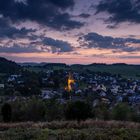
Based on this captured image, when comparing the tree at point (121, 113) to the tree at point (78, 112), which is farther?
the tree at point (121, 113)

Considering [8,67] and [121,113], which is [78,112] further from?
[8,67]

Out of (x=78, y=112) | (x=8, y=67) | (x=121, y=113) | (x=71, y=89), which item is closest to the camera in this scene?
(x=78, y=112)

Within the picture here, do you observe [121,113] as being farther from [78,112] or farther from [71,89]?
[71,89]

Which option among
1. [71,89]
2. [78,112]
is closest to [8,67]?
[71,89]

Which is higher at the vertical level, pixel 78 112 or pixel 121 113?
pixel 78 112

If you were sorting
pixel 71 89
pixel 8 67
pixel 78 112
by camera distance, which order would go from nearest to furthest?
pixel 78 112 → pixel 71 89 → pixel 8 67

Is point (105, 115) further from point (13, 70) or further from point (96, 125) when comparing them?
point (13, 70)

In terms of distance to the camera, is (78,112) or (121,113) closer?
(78,112)

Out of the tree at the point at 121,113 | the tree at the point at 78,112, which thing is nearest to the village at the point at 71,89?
the tree at the point at 121,113

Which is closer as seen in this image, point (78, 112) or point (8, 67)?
point (78, 112)

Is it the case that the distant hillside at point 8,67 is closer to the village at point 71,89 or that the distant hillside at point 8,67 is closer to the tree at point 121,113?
the village at point 71,89

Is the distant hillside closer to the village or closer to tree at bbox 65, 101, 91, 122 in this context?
the village

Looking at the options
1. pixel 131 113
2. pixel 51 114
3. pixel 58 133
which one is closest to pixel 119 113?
pixel 131 113

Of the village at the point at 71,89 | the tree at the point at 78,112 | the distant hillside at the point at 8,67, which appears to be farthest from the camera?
the distant hillside at the point at 8,67
